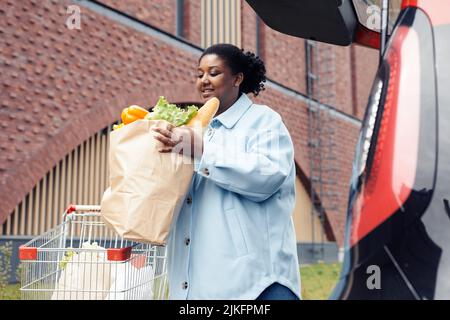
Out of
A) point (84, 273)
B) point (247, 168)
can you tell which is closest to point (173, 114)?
point (247, 168)

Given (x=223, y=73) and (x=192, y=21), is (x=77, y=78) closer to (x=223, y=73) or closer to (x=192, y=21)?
(x=192, y=21)

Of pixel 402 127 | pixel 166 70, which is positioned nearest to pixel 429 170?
pixel 402 127

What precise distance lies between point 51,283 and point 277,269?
1480 millimetres

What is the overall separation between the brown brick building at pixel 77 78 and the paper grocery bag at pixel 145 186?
6036 millimetres

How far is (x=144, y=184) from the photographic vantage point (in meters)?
1.94

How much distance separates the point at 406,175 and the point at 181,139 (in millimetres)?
817

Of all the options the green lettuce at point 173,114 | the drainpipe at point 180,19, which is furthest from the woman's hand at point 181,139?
the drainpipe at point 180,19

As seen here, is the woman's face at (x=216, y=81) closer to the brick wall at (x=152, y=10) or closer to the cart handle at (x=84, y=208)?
the cart handle at (x=84, y=208)

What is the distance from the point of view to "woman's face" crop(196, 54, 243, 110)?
230cm

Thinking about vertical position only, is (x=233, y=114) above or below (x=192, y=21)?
below
